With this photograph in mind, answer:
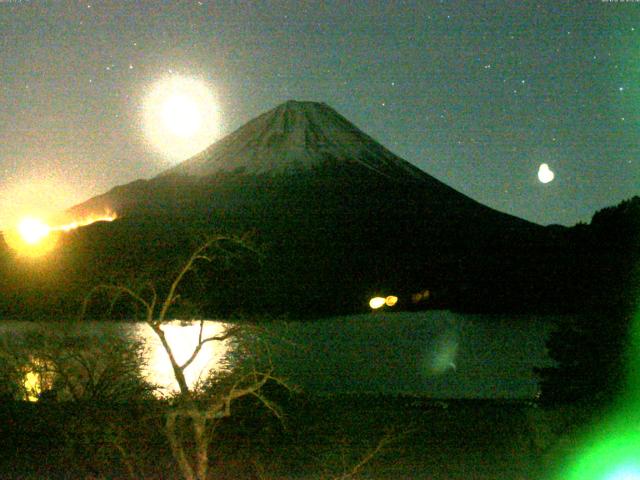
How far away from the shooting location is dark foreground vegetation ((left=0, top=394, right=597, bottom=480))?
7.70 meters

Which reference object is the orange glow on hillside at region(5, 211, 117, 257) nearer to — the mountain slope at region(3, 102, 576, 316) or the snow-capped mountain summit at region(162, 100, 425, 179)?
the mountain slope at region(3, 102, 576, 316)

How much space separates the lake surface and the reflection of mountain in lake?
312 cm

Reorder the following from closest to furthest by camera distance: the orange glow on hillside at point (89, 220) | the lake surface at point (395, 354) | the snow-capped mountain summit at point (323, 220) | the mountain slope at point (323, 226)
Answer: the lake surface at point (395, 354) → the mountain slope at point (323, 226) → the snow-capped mountain summit at point (323, 220) → the orange glow on hillside at point (89, 220)

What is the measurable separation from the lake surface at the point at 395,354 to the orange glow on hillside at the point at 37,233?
→ 1491mm

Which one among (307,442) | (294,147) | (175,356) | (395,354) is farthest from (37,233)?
(294,147)

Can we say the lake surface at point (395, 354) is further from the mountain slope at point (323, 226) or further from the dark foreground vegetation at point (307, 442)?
the mountain slope at point (323, 226)

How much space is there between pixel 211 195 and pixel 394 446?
266ft

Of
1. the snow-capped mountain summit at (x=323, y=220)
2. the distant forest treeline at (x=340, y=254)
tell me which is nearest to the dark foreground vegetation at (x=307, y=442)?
the distant forest treeline at (x=340, y=254)

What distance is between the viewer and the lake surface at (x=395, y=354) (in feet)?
45.1

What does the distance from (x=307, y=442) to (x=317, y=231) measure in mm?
72555

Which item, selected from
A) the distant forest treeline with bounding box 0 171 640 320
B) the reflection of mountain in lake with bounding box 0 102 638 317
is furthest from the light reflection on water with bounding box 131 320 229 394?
the reflection of mountain in lake with bounding box 0 102 638 317

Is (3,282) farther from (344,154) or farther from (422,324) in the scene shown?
(344,154)

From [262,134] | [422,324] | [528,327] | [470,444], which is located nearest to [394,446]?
[470,444]

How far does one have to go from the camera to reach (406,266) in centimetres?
7112
